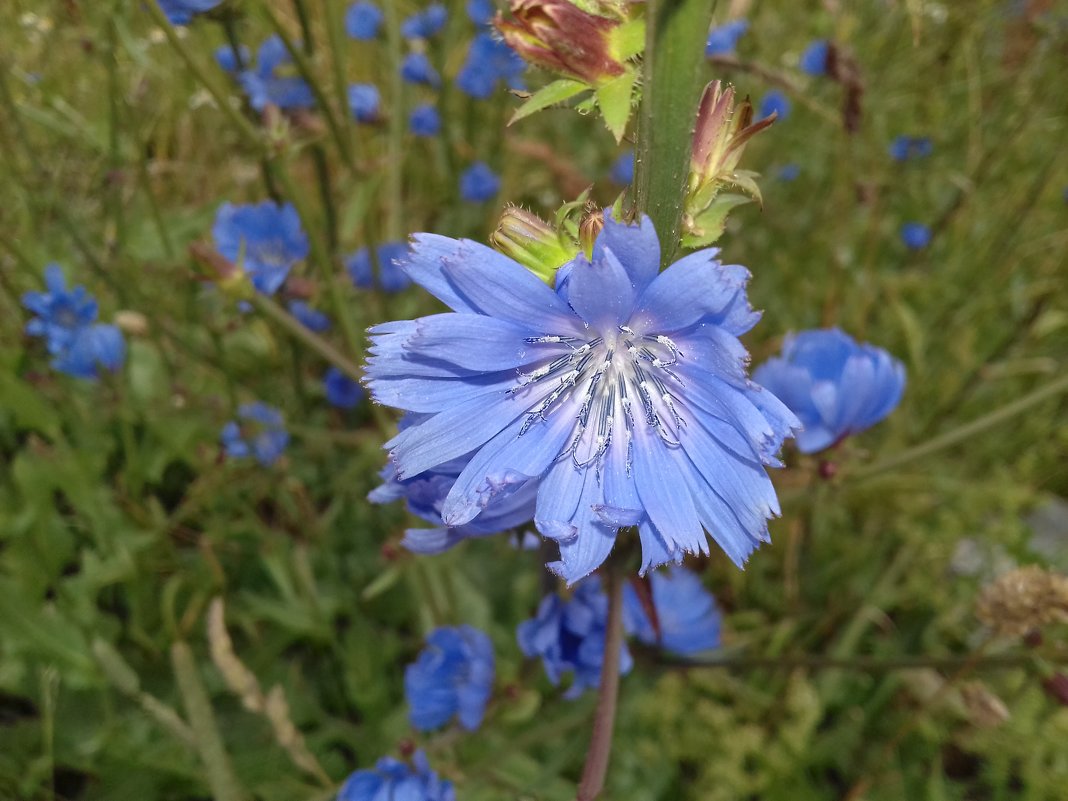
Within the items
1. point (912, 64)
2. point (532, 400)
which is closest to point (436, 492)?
point (532, 400)

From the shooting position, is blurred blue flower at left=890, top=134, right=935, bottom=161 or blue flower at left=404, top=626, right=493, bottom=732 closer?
blue flower at left=404, top=626, right=493, bottom=732

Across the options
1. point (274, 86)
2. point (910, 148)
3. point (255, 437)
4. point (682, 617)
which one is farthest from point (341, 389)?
point (910, 148)

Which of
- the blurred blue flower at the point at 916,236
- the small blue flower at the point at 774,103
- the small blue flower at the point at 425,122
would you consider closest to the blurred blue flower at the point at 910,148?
the blurred blue flower at the point at 916,236

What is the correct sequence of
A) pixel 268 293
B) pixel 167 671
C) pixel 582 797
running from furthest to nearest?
pixel 167 671 < pixel 268 293 < pixel 582 797

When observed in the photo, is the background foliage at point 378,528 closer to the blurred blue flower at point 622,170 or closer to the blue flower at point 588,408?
the blurred blue flower at point 622,170

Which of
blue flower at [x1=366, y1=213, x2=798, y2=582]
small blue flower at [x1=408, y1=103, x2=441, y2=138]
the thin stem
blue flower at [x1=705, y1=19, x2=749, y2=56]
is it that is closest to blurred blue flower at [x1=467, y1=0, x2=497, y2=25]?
small blue flower at [x1=408, y1=103, x2=441, y2=138]

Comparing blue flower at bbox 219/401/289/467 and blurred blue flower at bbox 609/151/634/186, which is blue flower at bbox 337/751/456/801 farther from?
blurred blue flower at bbox 609/151/634/186

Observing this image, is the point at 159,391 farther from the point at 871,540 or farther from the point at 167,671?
the point at 871,540
